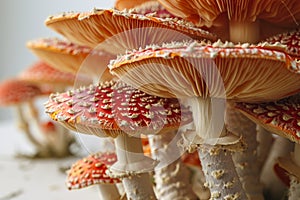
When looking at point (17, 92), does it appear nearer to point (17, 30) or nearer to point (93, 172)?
point (93, 172)

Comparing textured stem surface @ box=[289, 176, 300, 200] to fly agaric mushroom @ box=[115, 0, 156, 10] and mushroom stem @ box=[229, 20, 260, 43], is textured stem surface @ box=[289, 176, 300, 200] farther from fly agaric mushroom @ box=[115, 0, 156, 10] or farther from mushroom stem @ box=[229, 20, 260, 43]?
fly agaric mushroom @ box=[115, 0, 156, 10]

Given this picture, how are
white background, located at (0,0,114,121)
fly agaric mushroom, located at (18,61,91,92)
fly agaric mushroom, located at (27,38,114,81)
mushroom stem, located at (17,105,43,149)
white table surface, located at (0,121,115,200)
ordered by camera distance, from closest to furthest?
fly agaric mushroom, located at (27,38,114,81), white table surface, located at (0,121,115,200), fly agaric mushroom, located at (18,61,91,92), mushroom stem, located at (17,105,43,149), white background, located at (0,0,114,121)

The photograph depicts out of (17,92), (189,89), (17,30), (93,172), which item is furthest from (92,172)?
(17,30)

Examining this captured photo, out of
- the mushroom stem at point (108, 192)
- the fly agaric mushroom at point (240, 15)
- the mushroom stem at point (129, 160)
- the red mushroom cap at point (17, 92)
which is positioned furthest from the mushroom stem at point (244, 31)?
the red mushroom cap at point (17, 92)

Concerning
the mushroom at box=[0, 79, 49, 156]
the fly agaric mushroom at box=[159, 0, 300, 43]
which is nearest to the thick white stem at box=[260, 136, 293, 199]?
the fly agaric mushroom at box=[159, 0, 300, 43]

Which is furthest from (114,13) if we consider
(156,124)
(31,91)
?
(31,91)

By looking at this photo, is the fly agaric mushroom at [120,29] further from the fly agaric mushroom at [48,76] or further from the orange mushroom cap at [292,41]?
the fly agaric mushroom at [48,76]
